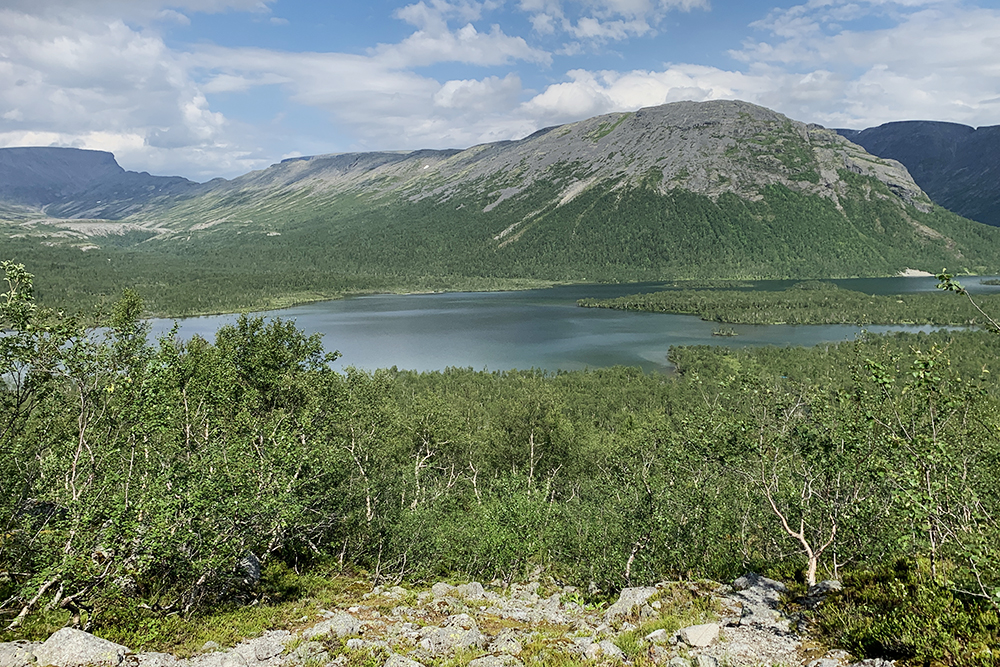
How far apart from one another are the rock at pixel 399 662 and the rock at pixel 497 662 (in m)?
1.36

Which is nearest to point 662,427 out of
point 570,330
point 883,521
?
Result: point 883,521

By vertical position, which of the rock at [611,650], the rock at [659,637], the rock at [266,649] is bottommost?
the rock at [266,649]

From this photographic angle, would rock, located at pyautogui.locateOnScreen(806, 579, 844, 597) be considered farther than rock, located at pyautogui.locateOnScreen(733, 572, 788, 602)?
No

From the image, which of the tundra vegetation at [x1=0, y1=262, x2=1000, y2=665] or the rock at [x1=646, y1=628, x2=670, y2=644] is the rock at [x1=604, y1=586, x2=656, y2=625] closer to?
the rock at [x1=646, y1=628, x2=670, y2=644]

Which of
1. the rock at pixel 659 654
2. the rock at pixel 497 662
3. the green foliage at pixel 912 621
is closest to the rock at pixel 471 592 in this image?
the rock at pixel 497 662

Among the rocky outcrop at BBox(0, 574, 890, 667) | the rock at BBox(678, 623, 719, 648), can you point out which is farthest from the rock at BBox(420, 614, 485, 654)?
the rock at BBox(678, 623, 719, 648)

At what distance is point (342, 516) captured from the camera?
2758cm

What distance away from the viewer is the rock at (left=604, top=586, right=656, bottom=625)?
52.8ft

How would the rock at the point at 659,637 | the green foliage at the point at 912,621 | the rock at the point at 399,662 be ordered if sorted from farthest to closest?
the rock at the point at 659,637 → the rock at the point at 399,662 → the green foliage at the point at 912,621

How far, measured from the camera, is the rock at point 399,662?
1241 centimetres

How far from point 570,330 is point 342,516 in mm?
165248

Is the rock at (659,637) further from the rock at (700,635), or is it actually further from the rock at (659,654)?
the rock at (700,635)

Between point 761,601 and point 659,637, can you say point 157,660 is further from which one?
point 761,601

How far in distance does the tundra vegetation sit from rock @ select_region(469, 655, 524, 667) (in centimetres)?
675
